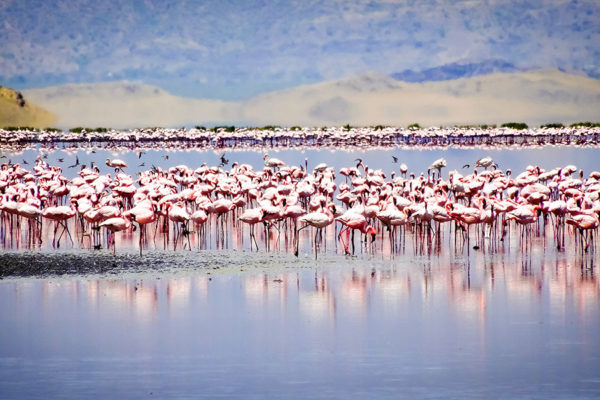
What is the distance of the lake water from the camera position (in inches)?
375

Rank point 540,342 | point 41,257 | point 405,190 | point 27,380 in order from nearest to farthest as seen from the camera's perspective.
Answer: point 27,380
point 540,342
point 41,257
point 405,190

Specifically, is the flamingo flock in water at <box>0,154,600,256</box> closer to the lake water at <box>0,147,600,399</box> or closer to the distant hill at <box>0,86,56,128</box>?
the lake water at <box>0,147,600,399</box>

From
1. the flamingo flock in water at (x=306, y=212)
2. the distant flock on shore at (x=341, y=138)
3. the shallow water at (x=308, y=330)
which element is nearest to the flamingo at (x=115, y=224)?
the flamingo flock in water at (x=306, y=212)

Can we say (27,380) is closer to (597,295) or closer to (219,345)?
(219,345)

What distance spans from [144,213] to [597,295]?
24.1 ft

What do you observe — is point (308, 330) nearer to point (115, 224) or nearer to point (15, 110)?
point (115, 224)

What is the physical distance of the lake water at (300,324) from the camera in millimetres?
9516

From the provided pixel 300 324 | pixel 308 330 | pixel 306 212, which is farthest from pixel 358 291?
pixel 306 212

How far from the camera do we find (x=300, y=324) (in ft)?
38.8

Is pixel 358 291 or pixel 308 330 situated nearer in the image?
pixel 308 330

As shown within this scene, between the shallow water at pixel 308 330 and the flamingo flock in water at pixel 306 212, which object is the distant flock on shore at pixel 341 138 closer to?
the flamingo flock in water at pixel 306 212

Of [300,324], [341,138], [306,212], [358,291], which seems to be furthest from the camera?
[341,138]

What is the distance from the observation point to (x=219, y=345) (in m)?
10.9

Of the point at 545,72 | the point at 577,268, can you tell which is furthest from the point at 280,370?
the point at 545,72
